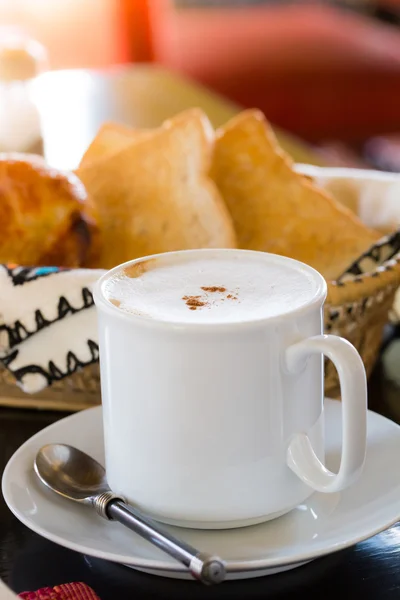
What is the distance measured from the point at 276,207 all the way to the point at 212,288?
16.0 inches

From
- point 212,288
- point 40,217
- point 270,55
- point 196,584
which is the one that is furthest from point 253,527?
point 270,55

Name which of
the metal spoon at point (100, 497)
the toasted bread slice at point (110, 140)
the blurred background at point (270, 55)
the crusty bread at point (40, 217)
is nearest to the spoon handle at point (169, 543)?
the metal spoon at point (100, 497)

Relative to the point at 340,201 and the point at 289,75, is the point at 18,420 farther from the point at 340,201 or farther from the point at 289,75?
the point at 289,75

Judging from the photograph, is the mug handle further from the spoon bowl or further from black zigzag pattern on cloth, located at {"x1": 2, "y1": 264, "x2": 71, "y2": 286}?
black zigzag pattern on cloth, located at {"x1": 2, "y1": 264, "x2": 71, "y2": 286}

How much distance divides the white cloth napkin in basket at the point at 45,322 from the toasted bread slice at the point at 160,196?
0.17m

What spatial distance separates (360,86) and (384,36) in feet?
1.50

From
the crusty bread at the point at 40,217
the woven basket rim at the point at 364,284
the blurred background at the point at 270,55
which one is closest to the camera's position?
the woven basket rim at the point at 364,284

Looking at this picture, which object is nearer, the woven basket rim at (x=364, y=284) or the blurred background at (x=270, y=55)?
the woven basket rim at (x=364, y=284)

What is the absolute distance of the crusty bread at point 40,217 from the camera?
80 cm

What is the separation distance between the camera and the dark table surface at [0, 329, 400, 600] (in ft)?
1.64

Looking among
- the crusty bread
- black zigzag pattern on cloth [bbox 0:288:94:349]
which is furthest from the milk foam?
the crusty bread

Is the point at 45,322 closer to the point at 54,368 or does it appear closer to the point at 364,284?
the point at 54,368

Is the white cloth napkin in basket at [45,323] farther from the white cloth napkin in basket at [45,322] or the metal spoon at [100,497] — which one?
the metal spoon at [100,497]

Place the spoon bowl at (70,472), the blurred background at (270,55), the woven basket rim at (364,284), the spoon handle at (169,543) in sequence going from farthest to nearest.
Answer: the blurred background at (270,55) < the woven basket rim at (364,284) < the spoon bowl at (70,472) < the spoon handle at (169,543)
